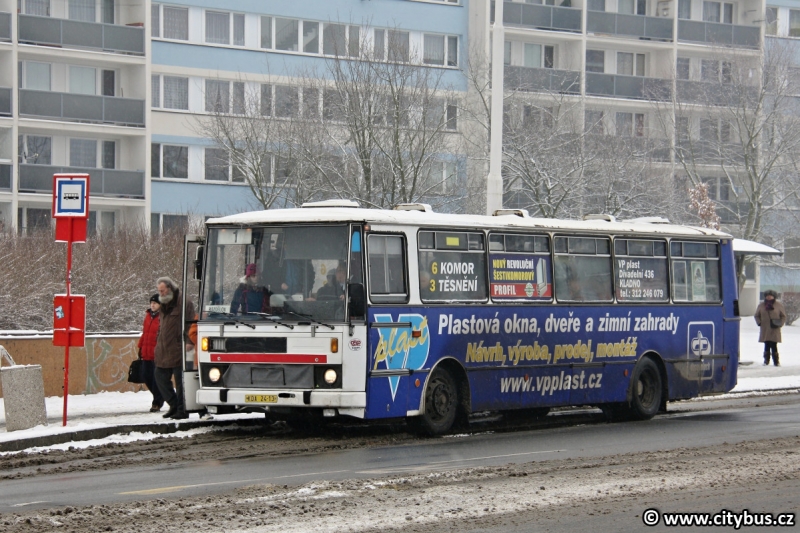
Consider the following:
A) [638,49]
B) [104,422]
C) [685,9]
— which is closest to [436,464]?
[104,422]

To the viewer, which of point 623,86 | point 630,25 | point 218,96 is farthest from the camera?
point 630,25

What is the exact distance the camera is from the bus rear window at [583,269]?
17828 mm

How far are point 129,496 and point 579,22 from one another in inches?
1933

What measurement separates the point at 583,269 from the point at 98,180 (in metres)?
30.5

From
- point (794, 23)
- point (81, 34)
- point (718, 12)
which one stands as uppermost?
point (794, 23)

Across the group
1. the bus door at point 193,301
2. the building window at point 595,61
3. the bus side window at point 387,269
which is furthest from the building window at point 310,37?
the bus side window at point 387,269

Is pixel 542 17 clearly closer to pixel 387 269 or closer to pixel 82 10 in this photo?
pixel 82 10

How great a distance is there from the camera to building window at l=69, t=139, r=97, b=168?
46.6 m

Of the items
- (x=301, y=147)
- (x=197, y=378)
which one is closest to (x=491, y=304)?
(x=197, y=378)

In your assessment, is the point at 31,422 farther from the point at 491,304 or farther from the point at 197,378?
the point at 491,304

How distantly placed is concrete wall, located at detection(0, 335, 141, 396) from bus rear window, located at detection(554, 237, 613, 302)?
275 inches

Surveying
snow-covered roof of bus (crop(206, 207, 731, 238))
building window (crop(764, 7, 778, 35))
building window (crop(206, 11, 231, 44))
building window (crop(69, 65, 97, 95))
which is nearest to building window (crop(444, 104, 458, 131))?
building window (crop(206, 11, 231, 44))

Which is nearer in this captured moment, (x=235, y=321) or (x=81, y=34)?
(x=235, y=321)

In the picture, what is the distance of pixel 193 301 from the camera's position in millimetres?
15828
